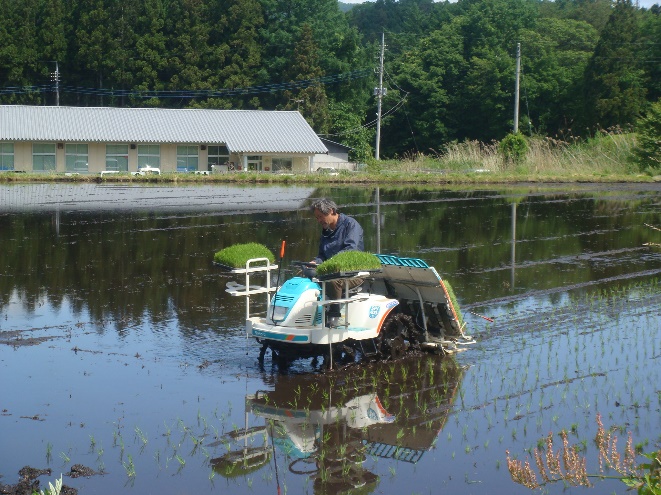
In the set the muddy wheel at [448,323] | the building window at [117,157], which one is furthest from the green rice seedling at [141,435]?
the building window at [117,157]

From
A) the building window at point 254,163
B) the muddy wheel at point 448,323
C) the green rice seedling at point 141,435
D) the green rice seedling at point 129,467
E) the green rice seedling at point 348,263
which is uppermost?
the building window at point 254,163

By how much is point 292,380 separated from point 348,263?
52.0 inches

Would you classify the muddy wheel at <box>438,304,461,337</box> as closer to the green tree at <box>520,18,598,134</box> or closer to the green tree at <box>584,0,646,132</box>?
the green tree at <box>584,0,646,132</box>

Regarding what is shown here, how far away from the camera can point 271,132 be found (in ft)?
176

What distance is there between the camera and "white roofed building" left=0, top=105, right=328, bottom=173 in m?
50.2

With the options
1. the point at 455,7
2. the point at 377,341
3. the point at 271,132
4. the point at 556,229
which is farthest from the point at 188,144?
the point at 377,341

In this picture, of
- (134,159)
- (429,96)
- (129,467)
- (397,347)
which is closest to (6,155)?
(134,159)

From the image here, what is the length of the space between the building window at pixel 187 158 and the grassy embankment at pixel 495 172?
958 centimetres

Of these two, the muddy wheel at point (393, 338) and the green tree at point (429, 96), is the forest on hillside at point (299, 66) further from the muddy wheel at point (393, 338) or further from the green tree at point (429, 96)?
the muddy wheel at point (393, 338)

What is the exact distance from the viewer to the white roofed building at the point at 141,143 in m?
50.2

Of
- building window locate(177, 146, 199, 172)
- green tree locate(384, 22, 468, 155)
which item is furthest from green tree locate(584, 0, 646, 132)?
building window locate(177, 146, 199, 172)

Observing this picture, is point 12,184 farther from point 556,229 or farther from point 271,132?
point 556,229

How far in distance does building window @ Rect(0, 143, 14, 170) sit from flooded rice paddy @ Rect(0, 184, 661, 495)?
112ft

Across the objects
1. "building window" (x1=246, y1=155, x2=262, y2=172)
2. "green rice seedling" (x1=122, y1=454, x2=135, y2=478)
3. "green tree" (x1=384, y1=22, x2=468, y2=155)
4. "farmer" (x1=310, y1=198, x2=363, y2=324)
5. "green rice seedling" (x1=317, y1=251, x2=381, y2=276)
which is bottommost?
"green rice seedling" (x1=122, y1=454, x2=135, y2=478)
